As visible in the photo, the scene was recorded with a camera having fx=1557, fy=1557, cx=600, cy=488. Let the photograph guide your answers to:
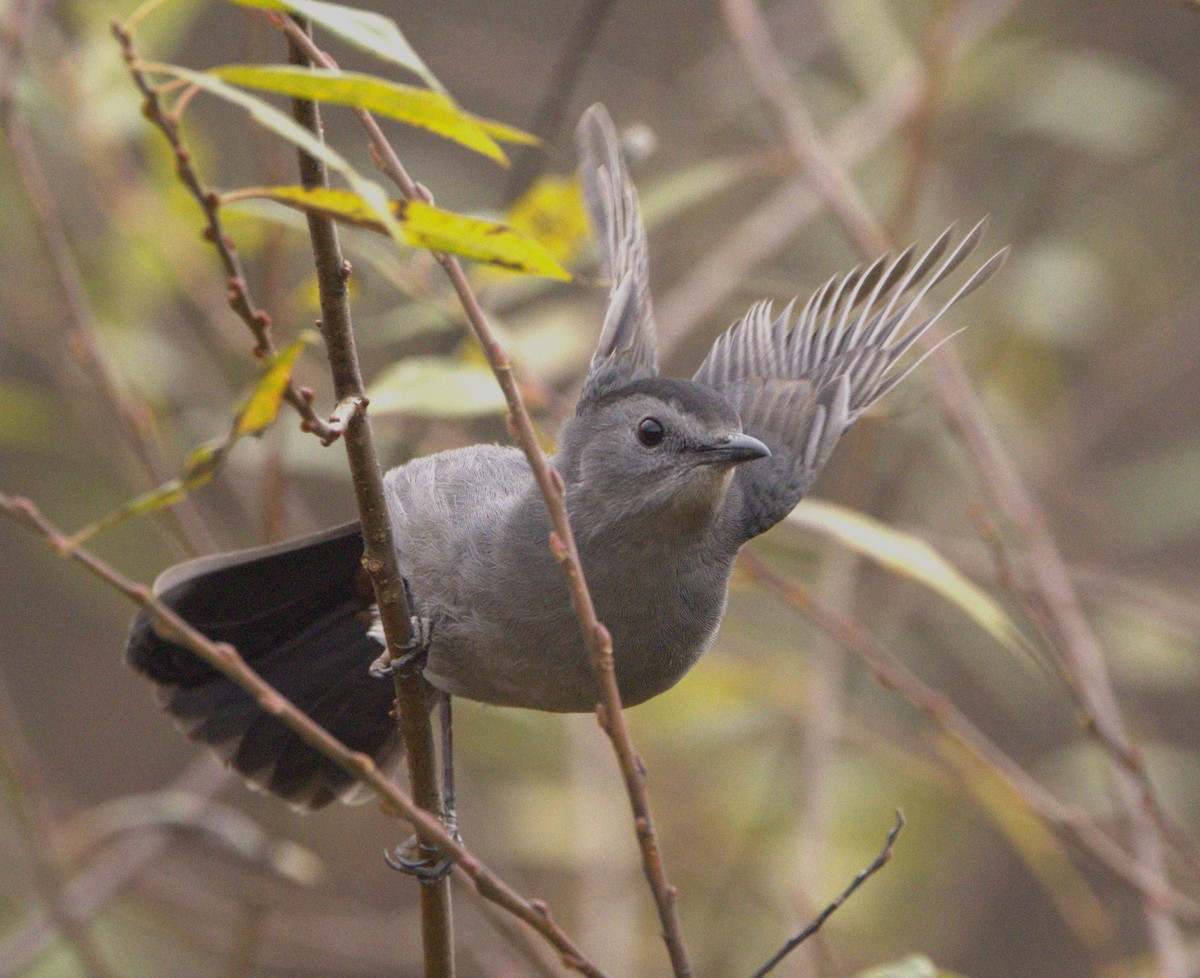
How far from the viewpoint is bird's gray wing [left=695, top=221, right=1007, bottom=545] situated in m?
3.29

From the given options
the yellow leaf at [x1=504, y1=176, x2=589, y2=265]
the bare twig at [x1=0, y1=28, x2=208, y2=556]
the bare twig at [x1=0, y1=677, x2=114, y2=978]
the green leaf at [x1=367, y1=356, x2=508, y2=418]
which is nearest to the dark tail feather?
the bare twig at [x1=0, y1=28, x2=208, y2=556]

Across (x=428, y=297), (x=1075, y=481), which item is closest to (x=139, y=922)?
(x=428, y=297)

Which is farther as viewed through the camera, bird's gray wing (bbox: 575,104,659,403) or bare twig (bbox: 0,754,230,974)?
bare twig (bbox: 0,754,230,974)

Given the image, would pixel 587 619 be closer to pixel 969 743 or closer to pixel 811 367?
pixel 969 743

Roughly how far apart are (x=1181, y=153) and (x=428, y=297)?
3.94 meters

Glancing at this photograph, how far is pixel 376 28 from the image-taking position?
1815 mm

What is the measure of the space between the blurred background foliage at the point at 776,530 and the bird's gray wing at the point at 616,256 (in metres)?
0.10

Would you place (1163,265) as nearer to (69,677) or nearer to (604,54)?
(604,54)

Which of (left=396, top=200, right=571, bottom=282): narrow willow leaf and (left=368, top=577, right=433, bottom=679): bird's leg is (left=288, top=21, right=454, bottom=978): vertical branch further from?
(left=396, top=200, right=571, bottom=282): narrow willow leaf

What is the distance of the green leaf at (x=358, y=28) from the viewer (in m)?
1.72

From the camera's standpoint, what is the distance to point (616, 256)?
314 centimetres

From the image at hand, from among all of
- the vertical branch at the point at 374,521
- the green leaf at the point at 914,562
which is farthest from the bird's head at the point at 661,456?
the vertical branch at the point at 374,521

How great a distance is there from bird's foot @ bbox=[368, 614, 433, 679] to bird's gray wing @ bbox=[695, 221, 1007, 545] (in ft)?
2.21

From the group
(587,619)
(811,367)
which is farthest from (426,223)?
(811,367)
